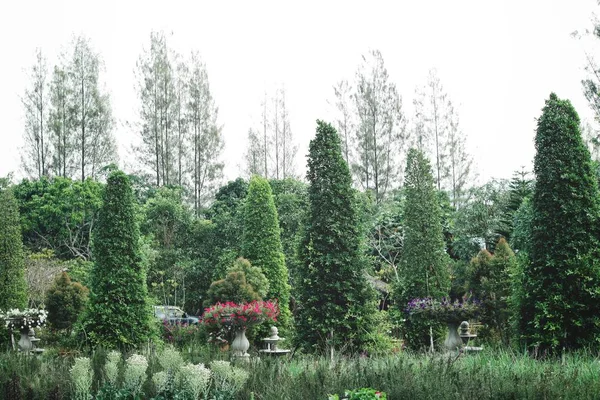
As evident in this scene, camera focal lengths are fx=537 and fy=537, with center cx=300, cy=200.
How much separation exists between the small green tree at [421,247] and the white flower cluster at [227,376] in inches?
286

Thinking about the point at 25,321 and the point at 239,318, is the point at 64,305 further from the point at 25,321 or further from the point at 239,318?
the point at 239,318

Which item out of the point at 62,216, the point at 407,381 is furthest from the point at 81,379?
the point at 62,216

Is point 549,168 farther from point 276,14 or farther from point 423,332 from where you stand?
point 276,14

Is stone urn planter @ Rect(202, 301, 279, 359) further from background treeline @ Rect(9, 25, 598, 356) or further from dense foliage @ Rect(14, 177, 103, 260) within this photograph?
dense foliage @ Rect(14, 177, 103, 260)

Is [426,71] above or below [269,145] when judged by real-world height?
above

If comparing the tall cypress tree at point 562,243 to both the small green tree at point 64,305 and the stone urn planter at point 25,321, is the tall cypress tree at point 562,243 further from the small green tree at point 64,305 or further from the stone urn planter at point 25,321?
the small green tree at point 64,305

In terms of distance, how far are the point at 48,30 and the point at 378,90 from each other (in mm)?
17596

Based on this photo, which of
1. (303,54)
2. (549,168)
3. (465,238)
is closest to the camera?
(549,168)

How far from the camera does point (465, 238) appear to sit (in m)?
20.8

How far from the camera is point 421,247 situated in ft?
39.7

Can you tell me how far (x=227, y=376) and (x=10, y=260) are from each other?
9.89 m

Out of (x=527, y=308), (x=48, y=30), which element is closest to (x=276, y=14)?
(x=48, y=30)

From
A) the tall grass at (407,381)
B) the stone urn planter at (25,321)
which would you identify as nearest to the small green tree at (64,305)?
the stone urn planter at (25,321)

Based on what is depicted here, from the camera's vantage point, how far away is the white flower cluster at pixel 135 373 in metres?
5.21
